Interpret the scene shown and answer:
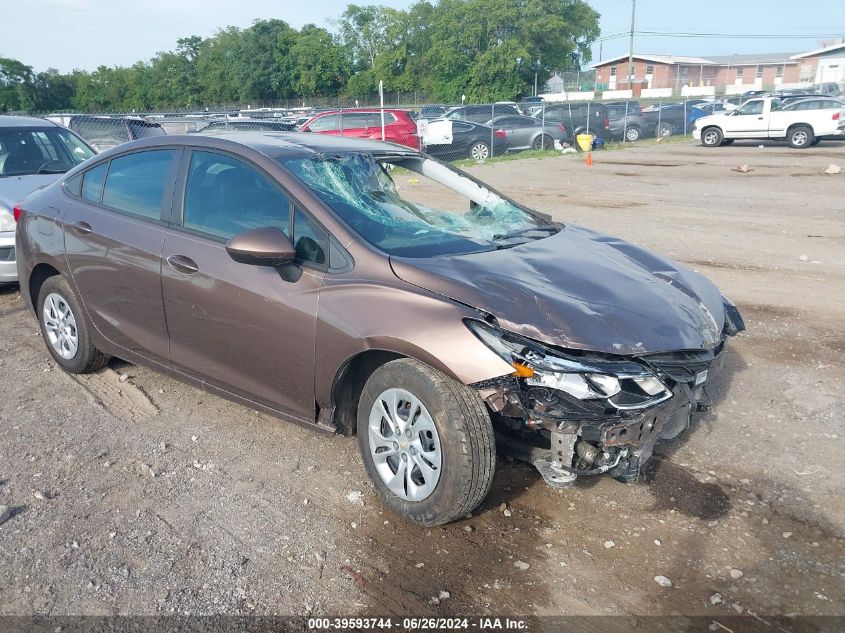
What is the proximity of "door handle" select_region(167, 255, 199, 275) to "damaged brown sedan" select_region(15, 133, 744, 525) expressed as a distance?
0.04 ft

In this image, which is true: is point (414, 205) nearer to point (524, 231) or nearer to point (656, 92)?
point (524, 231)

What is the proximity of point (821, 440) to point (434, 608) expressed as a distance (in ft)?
8.68

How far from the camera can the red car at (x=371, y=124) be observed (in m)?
21.2

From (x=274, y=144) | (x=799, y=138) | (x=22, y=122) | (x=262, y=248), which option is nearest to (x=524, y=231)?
(x=274, y=144)

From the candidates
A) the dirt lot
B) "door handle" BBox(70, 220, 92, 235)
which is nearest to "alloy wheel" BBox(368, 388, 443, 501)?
the dirt lot

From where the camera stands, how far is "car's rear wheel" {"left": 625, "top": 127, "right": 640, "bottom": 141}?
29834 mm

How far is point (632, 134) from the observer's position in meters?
30.0

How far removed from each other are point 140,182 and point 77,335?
1.24 m

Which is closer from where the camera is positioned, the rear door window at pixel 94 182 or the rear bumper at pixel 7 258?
the rear door window at pixel 94 182

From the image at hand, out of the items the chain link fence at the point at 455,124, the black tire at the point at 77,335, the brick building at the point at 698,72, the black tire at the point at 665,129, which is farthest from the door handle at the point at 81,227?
the brick building at the point at 698,72

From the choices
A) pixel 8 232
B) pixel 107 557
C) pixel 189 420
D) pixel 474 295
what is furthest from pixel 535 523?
pixel 8 232

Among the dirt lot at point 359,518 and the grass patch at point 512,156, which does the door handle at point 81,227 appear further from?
the grass patch at point 512,156

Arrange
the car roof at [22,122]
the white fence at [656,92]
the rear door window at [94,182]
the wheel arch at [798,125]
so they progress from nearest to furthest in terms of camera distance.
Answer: the rear door window at [94,182] < the car roof at [22,122] < the wheel arch at [798,125] < the white fence at [656,92]

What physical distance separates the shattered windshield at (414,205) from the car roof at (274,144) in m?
0.09
